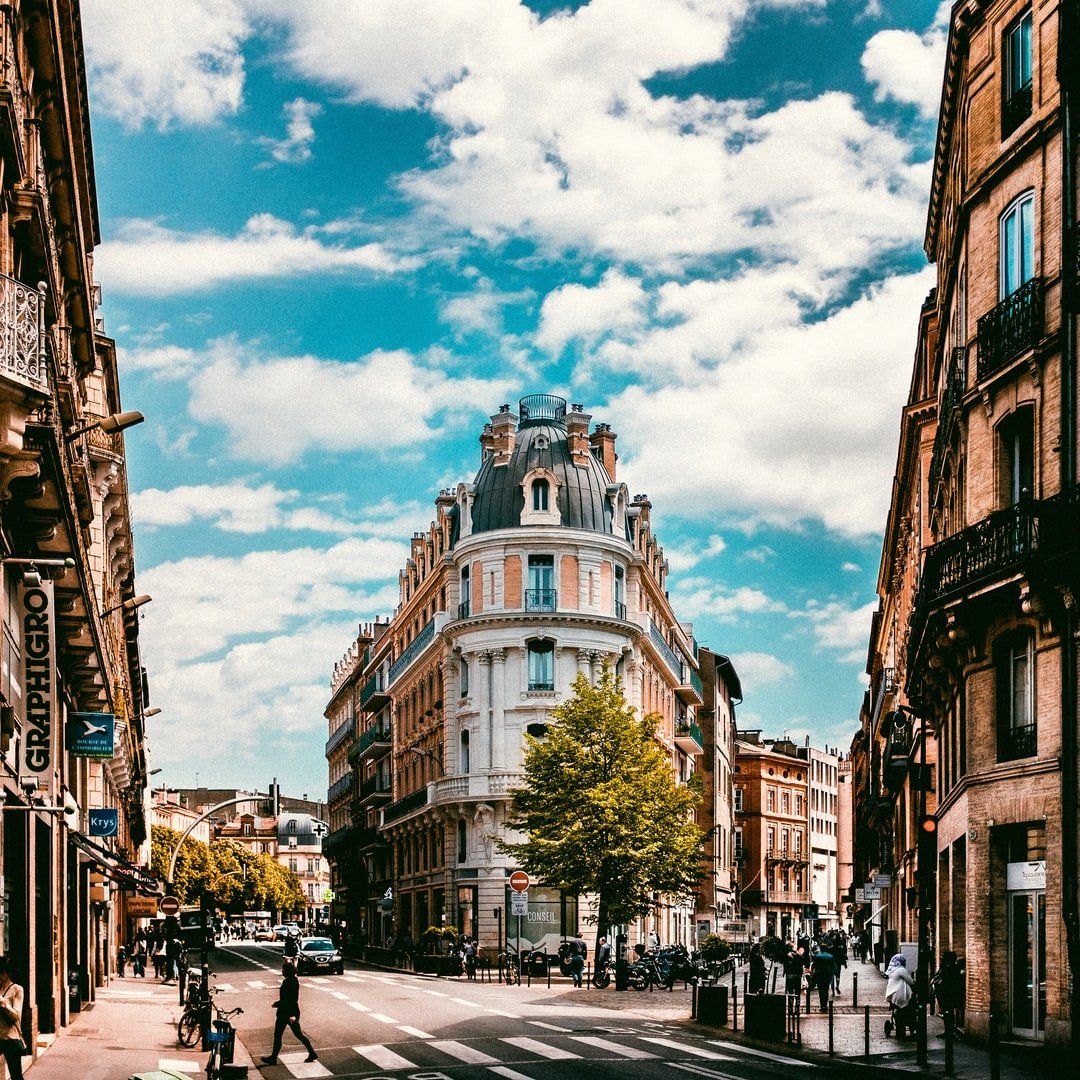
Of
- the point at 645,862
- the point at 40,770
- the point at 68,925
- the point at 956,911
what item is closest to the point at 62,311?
the point at 40,770

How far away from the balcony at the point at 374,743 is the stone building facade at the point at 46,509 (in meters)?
48.9

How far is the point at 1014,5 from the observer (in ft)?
82.8

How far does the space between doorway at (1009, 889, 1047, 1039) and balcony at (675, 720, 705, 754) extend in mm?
54944

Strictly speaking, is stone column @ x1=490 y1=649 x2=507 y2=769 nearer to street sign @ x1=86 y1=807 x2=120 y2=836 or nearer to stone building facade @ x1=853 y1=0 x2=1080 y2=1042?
street sign @ x1=86 y1=807 x2=120 y2=836

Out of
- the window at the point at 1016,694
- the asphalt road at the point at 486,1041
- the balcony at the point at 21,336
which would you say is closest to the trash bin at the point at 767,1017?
the asphalt road at the point at 486,1041

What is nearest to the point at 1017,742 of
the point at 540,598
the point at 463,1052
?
the point at 463,1052

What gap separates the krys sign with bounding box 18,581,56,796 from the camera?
16.9 meters

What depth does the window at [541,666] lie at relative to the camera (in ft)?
204

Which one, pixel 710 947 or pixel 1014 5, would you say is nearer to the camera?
pixel 1014 5

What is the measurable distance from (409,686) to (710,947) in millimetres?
31101

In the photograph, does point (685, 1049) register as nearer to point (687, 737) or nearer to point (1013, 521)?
point (1013, 521)

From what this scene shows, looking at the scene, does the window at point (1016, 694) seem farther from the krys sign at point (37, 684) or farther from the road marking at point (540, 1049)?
the krys sign at point (37, 684)

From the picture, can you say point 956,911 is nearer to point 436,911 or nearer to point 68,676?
point 68,676

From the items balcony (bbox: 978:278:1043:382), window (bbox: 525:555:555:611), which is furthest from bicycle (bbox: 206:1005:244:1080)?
window (bbox: 525:555:555:611)
